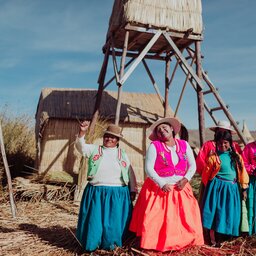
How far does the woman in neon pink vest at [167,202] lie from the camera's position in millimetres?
4359

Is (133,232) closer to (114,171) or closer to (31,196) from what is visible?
(114,171)

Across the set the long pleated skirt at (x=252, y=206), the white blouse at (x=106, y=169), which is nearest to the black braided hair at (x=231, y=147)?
the long pleated skirt at (x=252, y=206)

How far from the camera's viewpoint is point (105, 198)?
470 centimetres

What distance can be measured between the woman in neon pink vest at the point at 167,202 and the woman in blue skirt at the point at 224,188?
423 mm

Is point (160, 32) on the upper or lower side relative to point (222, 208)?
upper

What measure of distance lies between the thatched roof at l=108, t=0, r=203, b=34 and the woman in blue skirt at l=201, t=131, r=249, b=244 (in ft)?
12.0

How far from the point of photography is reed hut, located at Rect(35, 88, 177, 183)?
9.44 m

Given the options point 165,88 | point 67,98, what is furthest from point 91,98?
point 165,88

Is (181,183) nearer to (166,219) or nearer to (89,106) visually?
(166,219)

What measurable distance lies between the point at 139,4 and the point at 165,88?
2.70 m

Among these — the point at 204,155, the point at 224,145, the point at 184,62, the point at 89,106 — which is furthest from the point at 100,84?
the point at 224,145

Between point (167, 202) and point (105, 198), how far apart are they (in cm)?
74

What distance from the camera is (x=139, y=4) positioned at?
7.86m

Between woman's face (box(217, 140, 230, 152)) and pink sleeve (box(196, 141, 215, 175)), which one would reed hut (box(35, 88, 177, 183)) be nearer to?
pink sleeve (box(196, 141, 215, 175))
